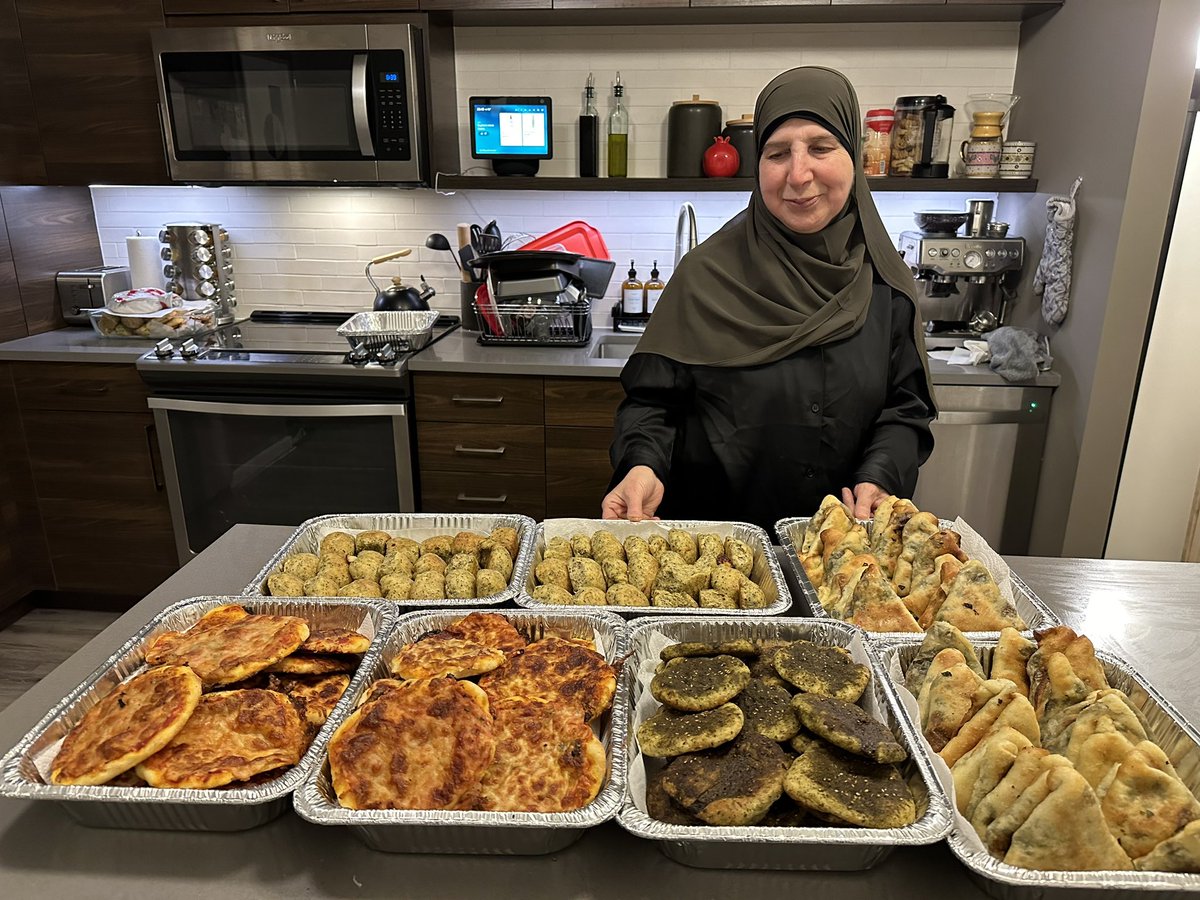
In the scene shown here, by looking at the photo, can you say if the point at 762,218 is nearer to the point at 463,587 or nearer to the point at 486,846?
the point at 463,587

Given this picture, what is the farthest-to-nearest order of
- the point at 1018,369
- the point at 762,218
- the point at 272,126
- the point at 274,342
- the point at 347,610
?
the point at 274,342 → the point at 272,126 → the point at 1018,369 → the point at 762,218 → the point at 347,610

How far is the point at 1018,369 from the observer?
2852 millimetres

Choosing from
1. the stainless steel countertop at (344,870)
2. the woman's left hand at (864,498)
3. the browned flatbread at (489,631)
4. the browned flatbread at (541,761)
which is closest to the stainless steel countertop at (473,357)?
the woman's left hand at (864,498)

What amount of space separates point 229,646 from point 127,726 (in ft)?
0.55

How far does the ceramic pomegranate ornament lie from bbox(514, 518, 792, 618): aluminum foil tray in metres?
1.96

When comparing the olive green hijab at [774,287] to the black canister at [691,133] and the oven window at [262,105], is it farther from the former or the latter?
the oven window at [262,105]

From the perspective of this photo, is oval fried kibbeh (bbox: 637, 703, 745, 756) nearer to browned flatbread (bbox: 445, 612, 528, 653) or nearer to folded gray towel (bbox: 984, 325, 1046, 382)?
browned flatbread (bbox: 445, 612, 528, 653)

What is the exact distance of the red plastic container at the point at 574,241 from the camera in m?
3.46

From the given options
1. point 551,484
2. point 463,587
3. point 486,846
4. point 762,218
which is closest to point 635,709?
point 486,846

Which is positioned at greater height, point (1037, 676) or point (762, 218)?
point (762, 218)

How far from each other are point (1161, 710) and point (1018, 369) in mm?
2065

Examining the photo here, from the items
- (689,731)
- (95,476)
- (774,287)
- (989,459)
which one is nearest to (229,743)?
(689,731)

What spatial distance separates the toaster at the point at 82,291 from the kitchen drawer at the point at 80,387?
17.7 inches

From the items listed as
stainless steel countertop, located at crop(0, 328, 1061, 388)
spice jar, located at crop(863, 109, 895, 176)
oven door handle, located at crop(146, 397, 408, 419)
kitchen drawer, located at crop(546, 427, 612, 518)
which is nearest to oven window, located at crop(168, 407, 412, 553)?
oven door handle, located at crop(146, 397, 408, 419)
